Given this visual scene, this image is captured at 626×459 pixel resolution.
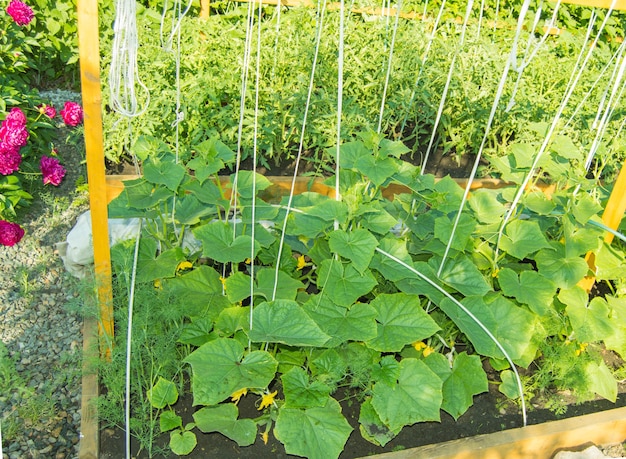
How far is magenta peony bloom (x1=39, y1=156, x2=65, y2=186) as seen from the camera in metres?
3.69

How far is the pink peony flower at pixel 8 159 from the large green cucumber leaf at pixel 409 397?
2212 millimetres

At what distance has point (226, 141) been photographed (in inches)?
153

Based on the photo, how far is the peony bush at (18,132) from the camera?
11.1ft

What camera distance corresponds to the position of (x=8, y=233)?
324 centimetres

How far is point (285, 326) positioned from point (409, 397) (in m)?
0.53

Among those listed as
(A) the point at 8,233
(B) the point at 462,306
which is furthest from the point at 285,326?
(A) the point at 8,233

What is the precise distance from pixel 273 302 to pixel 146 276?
0.58 metres

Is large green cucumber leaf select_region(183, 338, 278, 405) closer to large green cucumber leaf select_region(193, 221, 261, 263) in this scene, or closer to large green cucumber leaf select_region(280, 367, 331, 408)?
large green cucumber leaf select_region(280, 367, 331, 408)

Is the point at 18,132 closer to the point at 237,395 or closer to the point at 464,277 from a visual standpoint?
the point at 237,395

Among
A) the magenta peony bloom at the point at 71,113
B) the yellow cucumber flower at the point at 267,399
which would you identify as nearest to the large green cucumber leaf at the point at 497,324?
the yellow cucumber flower at the point at 267,399

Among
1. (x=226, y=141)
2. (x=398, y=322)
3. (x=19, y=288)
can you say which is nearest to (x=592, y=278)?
(x=398, y=322)

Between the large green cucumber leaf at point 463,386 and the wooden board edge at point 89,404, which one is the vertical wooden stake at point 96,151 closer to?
the wooden board edge at point 89,404

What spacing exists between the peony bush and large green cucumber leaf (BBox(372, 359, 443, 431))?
2.02 m

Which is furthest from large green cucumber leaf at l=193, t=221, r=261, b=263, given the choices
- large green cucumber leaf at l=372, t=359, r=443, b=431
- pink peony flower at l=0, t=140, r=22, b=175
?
pink peony flower at l=0, t=140, r=22, b=175
